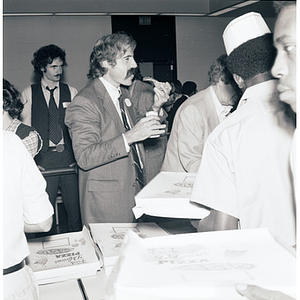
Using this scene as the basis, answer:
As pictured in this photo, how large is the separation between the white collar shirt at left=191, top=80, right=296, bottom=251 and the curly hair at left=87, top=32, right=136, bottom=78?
1.15 metres

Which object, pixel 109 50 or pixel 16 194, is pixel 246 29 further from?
pixel 109 50

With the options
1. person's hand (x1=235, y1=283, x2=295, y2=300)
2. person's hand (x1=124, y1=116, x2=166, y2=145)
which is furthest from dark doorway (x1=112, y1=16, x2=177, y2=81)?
person's hand (x1=235, y1=283, x2=295, y2=300)

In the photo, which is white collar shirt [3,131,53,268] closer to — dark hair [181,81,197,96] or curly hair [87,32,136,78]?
curly hair [87,32,136,78]

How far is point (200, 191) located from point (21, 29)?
5945mm

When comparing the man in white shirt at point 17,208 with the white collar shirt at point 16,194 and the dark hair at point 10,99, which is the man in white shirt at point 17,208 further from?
the dark hair at point 10,99

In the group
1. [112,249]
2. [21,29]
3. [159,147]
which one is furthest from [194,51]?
[112,249]

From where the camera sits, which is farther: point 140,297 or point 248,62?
point 248,62

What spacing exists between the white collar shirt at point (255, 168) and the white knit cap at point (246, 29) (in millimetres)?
166

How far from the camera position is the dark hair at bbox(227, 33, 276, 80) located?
4.05ft

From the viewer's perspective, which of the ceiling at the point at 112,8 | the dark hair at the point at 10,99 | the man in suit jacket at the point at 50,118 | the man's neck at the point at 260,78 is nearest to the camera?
the man's neck at the point at 260,78

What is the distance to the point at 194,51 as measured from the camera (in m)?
7.44

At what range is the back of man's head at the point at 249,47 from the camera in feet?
4.06

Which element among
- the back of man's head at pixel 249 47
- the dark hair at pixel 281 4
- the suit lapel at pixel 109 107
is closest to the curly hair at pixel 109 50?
the suit lapel at pixel 109 107

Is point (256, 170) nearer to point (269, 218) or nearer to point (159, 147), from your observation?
point (269, 218)
